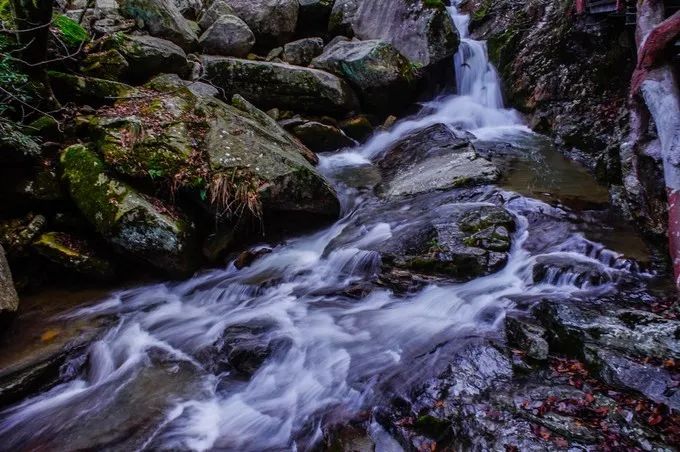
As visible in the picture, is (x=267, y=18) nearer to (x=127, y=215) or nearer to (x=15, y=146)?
(x=15, y=146)

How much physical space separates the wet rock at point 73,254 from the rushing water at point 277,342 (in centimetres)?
46

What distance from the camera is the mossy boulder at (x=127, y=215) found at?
569 centimetres

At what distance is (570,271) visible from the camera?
16.1 feet

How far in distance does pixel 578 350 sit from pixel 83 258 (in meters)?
6.02

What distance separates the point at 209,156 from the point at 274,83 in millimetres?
4054

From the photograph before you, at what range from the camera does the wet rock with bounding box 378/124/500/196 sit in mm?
7566

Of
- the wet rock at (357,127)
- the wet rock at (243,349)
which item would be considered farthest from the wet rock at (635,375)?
the wet rock at (357,127)

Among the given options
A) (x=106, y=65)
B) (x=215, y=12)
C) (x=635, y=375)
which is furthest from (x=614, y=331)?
(x=215, y=12)

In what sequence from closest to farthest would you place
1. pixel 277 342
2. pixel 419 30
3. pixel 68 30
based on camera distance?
pixel 277 342 → pixel 68 30 → pixel 419 30

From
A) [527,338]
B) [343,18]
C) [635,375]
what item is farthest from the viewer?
[343,18]

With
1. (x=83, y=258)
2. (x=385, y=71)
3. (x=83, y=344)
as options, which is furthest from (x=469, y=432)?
(x=385, y=71)

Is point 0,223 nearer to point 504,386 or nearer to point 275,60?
point 504,386

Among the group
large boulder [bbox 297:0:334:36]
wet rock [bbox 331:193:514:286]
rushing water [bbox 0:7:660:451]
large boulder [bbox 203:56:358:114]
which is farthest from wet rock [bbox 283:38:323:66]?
wet rock [bbox 331:193:514:286]

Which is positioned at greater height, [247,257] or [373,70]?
[373,70]
